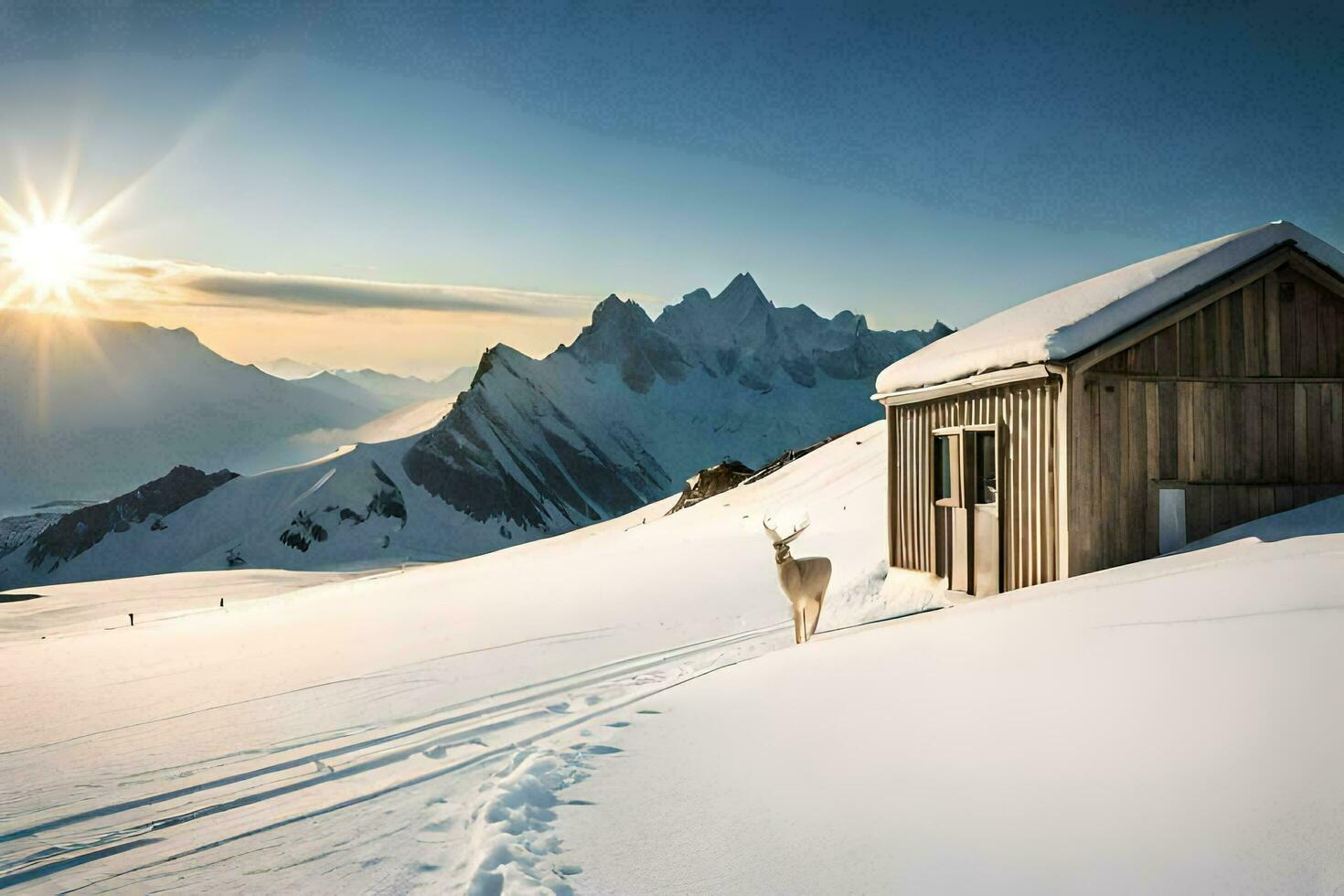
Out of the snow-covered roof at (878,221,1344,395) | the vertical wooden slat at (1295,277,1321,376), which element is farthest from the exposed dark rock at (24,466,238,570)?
the vertical wooden slat at (1295,277,1321,376)

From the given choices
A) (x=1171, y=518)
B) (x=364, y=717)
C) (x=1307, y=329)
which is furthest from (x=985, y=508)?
(x=364, y=717)

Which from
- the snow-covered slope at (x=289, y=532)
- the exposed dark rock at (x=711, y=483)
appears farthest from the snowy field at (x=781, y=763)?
the snow-covered slope at (x=289, y=532)

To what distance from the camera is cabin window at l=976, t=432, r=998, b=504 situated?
1050cm

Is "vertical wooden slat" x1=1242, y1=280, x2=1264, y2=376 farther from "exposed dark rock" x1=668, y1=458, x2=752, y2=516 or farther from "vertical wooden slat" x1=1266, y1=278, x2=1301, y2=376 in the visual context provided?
"exposed dark rock" x1=668, y1=458, x2=752, y2=516

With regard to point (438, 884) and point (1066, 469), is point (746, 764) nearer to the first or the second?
point (438, 884)

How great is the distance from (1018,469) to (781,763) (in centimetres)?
608

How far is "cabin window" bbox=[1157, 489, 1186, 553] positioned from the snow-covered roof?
191cm

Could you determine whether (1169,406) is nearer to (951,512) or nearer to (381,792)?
(951,512)

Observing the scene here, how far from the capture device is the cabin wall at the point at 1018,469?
9281 millimetres

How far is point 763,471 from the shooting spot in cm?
3731

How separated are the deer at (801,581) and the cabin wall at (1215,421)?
268 centimetres

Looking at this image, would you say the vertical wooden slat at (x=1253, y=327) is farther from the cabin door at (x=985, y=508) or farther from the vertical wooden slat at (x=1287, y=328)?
the cabin door at (x=985, y=508)

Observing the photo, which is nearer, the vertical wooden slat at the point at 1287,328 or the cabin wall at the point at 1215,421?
the cabin wall at the point at 1215,421

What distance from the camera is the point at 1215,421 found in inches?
370
